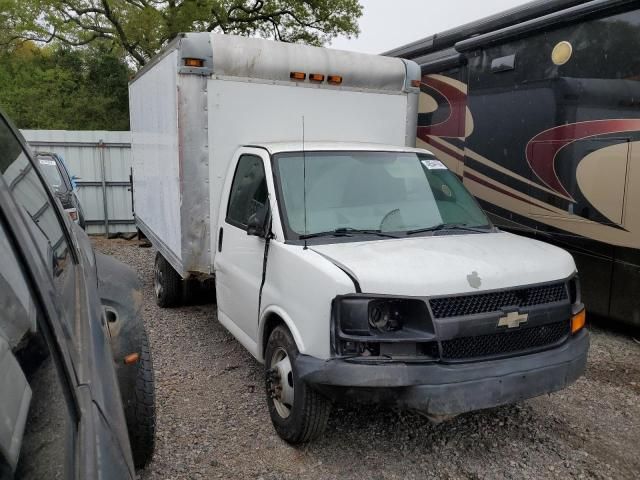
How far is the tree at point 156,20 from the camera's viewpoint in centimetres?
2239

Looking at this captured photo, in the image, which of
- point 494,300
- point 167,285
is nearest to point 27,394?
point 494,300

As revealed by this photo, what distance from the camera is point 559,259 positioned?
357 cm

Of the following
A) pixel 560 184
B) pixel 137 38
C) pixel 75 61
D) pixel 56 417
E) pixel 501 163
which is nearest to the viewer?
pixel 56 417

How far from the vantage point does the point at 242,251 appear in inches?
173

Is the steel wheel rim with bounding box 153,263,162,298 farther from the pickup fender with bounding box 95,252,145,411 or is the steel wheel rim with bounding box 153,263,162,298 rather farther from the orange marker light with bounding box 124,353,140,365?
the orange marker light with bounding box 124,353,140,365

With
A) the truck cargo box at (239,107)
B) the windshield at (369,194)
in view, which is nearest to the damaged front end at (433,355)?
the windshield at (369,194)

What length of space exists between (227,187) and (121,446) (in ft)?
11.7

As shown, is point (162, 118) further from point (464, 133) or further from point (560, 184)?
point (560, 184)

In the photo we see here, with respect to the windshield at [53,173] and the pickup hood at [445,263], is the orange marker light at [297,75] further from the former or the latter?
the windshield at [53,173]

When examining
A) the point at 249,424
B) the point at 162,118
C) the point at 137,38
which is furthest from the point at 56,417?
the point at 137,38

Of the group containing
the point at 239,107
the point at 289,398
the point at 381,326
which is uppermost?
the point at 239,107

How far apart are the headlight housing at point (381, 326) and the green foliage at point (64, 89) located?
23716 millimetres

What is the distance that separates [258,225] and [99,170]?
993 centimetres

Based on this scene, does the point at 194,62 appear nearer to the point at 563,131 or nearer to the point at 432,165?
the point at 432,165
